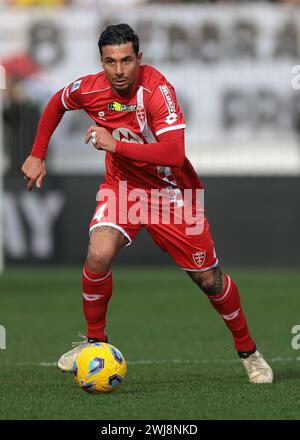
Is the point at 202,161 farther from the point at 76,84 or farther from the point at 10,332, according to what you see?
the point at 76,84

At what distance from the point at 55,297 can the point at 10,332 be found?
3060 millimetres

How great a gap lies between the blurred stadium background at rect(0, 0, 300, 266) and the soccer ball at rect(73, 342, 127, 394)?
996cm

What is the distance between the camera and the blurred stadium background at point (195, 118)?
16594mm

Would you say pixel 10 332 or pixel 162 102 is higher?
pixel 162 102

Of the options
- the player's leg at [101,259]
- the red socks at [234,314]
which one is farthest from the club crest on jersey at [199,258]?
the player's leg at [101,259]

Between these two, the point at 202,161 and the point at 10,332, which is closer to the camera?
the point at 10,332

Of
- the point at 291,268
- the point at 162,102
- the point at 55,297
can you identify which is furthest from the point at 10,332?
the point at 291,268

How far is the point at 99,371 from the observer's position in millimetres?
6449

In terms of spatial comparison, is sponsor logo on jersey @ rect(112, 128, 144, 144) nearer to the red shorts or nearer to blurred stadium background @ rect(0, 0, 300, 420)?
the red shorts

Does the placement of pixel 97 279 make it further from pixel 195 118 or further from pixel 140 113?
pixel 195 118

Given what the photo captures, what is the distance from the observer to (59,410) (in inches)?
231

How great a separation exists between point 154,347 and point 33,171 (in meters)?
2.47

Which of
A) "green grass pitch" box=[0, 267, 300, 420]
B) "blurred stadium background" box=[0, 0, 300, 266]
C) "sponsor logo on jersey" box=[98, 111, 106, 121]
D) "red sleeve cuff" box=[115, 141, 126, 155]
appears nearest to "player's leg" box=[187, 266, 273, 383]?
"green grass pitch" box=[0, 267, 300, 420]

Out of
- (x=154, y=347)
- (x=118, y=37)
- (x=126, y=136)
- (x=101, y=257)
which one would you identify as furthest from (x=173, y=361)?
(x=118, y=37)
